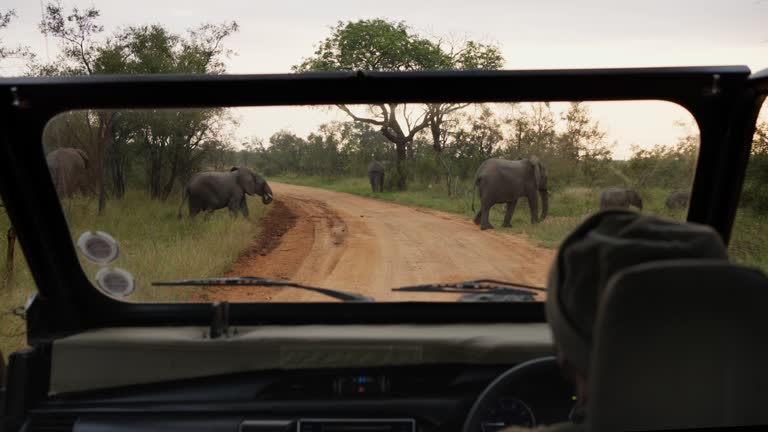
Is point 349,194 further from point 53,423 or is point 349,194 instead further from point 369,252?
point 53,423

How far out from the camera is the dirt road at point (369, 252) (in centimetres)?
322

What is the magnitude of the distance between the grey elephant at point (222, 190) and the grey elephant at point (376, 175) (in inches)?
17.2

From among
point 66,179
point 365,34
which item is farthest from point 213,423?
point 365,34

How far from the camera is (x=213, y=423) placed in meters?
3.08

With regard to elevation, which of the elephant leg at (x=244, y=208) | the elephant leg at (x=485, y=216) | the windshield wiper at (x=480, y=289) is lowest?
the windshield wiper at (x=480, y=289)

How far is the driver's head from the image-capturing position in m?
1.35

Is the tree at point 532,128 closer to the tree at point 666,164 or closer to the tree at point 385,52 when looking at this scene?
the tree at point 666,164

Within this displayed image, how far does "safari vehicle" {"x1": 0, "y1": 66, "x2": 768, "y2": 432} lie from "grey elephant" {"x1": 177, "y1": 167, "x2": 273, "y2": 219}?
0.31 m

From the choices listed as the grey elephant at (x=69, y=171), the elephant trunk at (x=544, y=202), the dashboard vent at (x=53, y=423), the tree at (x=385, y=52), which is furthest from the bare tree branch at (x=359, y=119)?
the tree at (x=385, y=52)

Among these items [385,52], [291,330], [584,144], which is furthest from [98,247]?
[385,52]

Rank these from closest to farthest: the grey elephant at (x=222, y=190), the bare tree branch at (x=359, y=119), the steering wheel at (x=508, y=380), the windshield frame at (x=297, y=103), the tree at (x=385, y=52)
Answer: the steering wheel at (x=508, y=380) < the windshield frame at (x=297, y=103) < the bare tree branch at (x=359, y=119) < the grey elephant at (x=222, y=190) < the tree at (x=385, y=52)

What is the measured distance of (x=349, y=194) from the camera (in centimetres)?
341

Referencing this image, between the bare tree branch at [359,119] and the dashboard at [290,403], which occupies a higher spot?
the bare tree branch at [359,119]

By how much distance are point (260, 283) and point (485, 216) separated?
983 mm
